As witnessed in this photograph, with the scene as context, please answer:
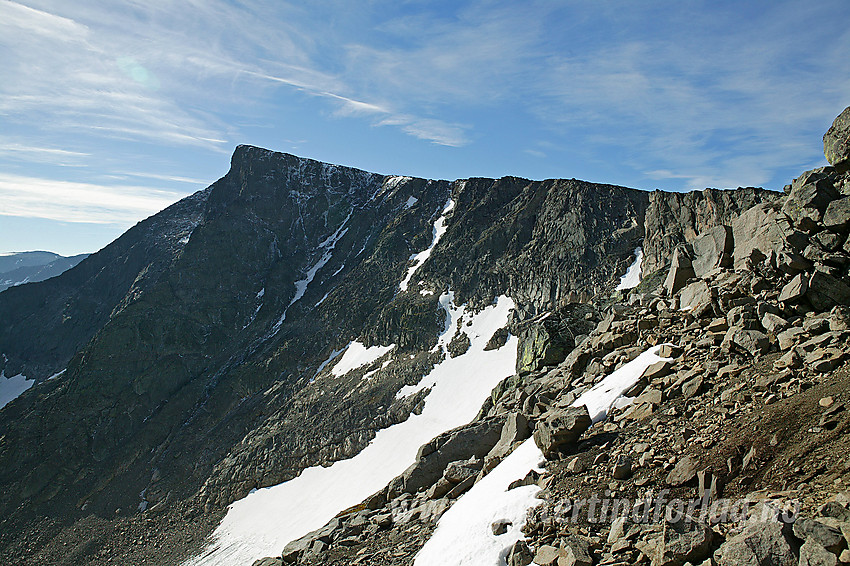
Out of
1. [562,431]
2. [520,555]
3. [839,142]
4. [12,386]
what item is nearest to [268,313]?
[12,386]

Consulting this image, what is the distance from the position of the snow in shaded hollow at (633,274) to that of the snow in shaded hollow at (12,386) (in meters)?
118

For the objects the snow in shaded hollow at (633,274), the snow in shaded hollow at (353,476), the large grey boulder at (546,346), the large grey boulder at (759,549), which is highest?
the snow in shaded hollow at (633,274)

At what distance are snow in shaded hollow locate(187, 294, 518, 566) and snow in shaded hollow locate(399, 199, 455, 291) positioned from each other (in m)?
23.7

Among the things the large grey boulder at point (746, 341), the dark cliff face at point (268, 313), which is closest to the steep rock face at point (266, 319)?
the dark cliff face at point (268, 313)

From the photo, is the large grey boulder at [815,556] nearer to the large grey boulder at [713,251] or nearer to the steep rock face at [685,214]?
the large grey boulder at [713,251]

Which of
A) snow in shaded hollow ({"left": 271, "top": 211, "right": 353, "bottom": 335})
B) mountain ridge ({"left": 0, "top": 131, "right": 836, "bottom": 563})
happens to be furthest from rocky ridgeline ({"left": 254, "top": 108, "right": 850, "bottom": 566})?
snow in shaded hollow ({"left": 271, "top": 211, "right": 353, "bottom": 335})

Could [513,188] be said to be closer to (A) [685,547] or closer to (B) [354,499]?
(B) [354,499]

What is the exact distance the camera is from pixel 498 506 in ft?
41.7

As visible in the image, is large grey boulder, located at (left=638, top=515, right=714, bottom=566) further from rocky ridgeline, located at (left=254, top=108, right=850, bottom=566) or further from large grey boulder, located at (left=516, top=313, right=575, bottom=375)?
large grey boulder, located at (left=516, top=313, right=575, bottom=375)

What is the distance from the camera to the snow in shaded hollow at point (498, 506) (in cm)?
1157

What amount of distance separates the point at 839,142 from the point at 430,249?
6592 cm

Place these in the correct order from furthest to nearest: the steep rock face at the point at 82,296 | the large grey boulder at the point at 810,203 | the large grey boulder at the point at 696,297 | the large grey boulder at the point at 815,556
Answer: the steep rock face at the point at 82,296 → the large grey boulder at the point at 696,297 → the large grey boulder at the point at 810,203 → the large grey boulder at the point at 815,556

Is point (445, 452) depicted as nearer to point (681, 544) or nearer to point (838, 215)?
point (681, 544)

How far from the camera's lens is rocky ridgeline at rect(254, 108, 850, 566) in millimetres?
8234
